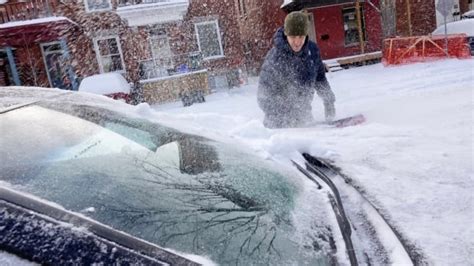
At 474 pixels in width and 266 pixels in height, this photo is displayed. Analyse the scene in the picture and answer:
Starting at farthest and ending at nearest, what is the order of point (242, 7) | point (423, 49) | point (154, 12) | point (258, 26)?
point (242, 7), point (258, 26), point (154, 12), point (423, 49)

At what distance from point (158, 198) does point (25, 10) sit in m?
19.2

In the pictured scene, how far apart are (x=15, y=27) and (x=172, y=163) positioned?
1760cm

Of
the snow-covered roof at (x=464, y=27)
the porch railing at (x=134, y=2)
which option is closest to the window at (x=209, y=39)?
the porch railing at (x=134, y=2)

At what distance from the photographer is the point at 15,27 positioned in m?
16.0

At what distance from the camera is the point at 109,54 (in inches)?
659

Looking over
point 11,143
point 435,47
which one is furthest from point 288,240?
point 435,47

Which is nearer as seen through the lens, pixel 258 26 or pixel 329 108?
pixel 329 108

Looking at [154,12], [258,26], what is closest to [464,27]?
[258,26]

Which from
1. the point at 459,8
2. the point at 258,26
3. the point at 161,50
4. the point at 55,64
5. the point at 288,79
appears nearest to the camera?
the point at 288,79

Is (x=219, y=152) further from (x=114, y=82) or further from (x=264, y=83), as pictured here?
(x=114, y=82)

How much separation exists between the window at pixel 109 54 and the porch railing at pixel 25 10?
2.74 metres

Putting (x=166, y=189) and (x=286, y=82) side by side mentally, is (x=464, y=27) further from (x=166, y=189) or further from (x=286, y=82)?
(x=166, y=189)

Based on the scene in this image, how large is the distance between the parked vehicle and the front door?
57.5ft

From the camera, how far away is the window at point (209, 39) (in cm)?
1717
